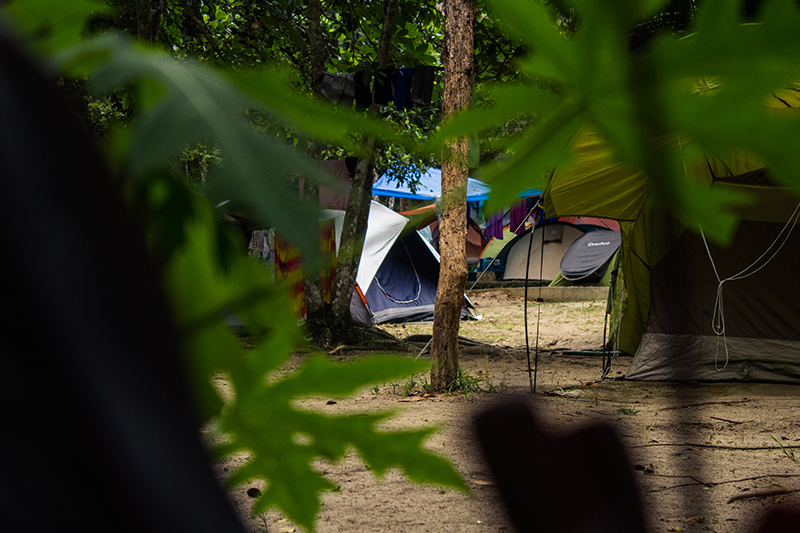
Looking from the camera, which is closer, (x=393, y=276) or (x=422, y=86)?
(x=422, y=86)

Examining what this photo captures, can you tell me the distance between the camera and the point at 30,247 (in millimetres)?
56

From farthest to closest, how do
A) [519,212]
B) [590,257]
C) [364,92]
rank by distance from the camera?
1. [590,257]
2. [519,212]
3. [364,92]

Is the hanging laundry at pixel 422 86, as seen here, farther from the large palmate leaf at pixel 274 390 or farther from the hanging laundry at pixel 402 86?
the large palmate leaf at pixel 274 390

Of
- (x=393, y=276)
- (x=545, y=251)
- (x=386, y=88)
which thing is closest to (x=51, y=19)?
(x=386, y=88)

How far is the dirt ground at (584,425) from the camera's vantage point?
0.67ft

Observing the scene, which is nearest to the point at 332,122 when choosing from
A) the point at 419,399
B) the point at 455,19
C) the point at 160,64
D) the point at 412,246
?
the point at 160,64

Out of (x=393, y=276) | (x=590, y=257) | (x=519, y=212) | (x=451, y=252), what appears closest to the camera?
(x=519, y=212)

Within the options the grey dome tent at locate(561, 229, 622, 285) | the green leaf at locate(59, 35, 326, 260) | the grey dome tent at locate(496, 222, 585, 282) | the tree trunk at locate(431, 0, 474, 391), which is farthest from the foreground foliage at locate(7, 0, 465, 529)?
the grey dome tent at locate(496, 222, 585, 282)

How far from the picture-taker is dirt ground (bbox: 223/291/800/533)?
0.20 m

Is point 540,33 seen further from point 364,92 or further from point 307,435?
point 364,92

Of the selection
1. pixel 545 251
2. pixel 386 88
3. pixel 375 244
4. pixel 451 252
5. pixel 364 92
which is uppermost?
pixel 386 88

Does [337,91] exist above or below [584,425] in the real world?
above

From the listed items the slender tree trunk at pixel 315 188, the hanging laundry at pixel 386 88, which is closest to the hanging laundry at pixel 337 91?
the slender tree trunk at pixel 315 188

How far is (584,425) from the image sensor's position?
0.11 metres
